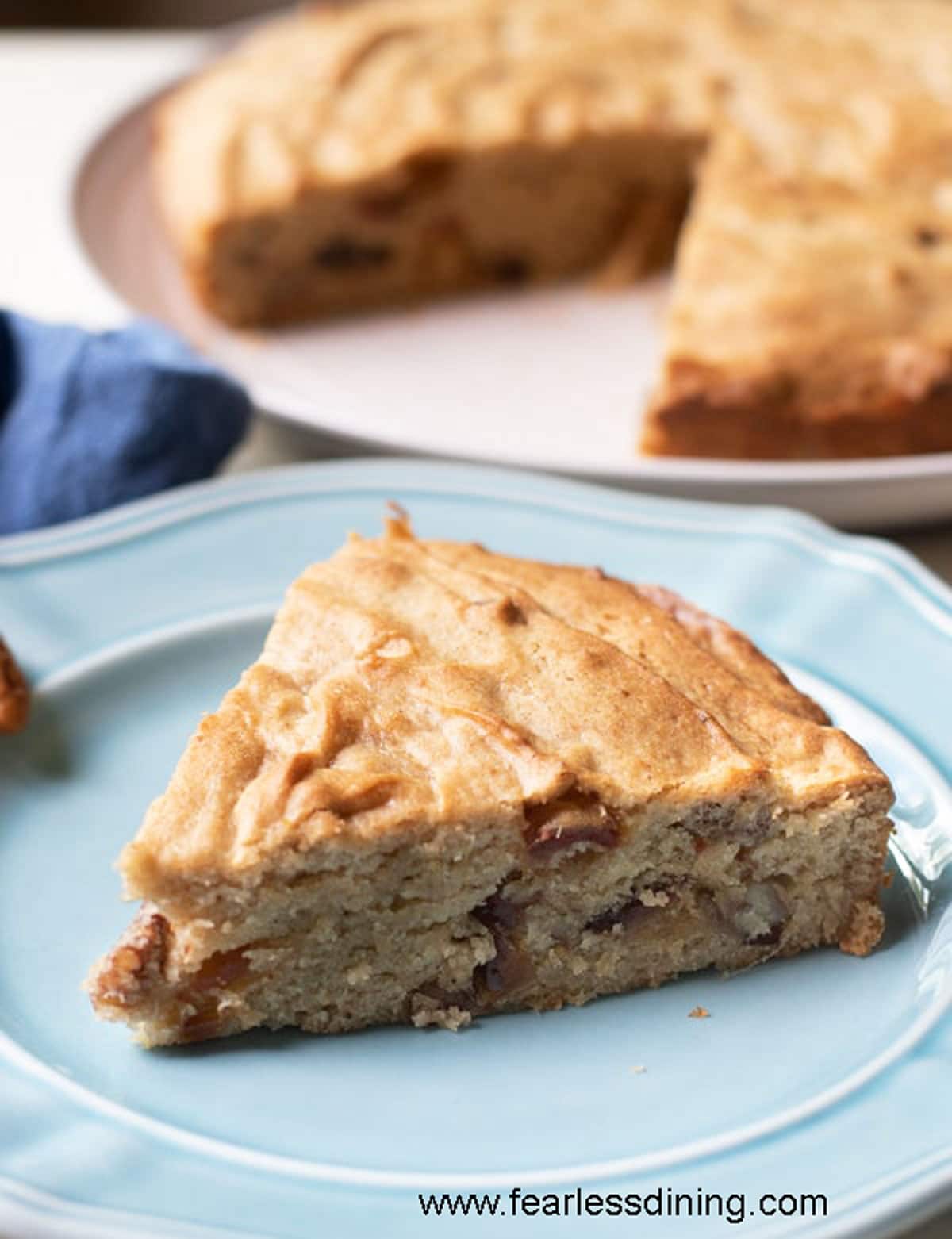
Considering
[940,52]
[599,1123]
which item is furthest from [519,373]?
[599,1123]

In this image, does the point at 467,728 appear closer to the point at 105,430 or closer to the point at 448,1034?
the point at 448,1034

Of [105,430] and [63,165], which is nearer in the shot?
[105,430]

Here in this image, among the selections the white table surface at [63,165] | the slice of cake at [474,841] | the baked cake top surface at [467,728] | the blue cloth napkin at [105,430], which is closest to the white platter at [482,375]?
the white table surface at [63,165]

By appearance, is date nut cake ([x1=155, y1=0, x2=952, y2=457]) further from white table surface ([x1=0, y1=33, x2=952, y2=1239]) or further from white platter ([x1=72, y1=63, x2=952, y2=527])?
white table surface ([x1=0, y1=33, x2=952, y2=1239])

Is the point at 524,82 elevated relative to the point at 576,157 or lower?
elevated

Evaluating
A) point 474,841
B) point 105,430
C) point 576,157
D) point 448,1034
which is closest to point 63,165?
point 576,157

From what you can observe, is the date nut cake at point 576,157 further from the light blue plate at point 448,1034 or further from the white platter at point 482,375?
the light blue plate at point 448,1034

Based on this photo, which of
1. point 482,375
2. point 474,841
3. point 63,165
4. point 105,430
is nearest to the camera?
point 474,841
